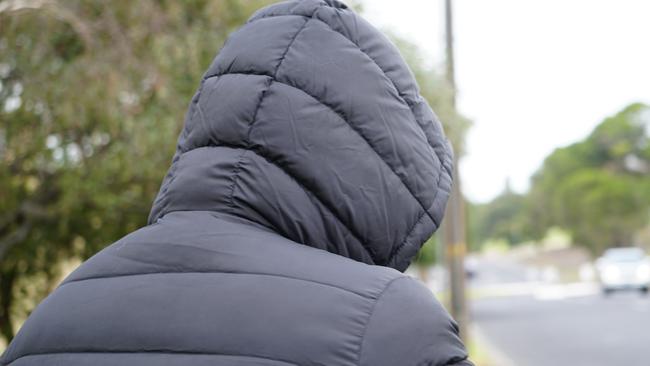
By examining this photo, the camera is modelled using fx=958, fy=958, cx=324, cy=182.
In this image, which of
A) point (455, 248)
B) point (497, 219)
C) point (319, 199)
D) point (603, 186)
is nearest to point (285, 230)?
point (319, 199)

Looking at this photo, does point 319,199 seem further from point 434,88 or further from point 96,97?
point 434,88

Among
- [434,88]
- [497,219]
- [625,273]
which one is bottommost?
[497,219]

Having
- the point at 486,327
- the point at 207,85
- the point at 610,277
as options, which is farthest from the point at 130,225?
the point at 610,277

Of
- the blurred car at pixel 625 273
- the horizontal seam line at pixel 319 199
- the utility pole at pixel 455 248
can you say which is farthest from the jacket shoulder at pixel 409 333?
the blurred car at pixel 625 273

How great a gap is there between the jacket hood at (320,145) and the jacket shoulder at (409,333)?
176 mm

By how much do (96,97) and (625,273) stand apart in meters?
26.3

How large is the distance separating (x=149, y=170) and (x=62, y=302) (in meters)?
7.98

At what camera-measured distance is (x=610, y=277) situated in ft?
103

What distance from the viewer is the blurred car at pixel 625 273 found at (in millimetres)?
31031

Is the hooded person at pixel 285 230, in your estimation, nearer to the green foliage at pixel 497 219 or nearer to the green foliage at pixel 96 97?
the green foliage at pixel 96 97

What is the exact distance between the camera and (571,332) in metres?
18.3

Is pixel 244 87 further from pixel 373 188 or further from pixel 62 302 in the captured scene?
pixel 62 302

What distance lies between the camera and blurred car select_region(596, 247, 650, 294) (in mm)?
31031

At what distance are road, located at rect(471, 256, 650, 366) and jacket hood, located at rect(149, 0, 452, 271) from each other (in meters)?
12.2
